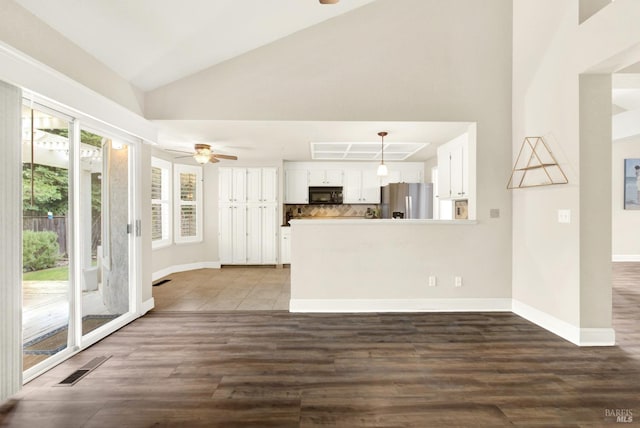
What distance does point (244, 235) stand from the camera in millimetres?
6547

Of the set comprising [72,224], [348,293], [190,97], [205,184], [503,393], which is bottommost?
[503,393]

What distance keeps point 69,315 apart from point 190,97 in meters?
2.51

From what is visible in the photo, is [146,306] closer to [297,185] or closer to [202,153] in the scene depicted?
[202,153]

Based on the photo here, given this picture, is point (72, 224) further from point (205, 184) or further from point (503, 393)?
point (205, 184)

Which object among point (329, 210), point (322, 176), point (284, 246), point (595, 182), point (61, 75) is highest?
point (61, 75)

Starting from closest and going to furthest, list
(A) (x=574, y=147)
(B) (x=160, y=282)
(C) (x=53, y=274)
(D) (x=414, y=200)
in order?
1. (C) (x=53, y=274)
2. (A) (x=574, y=147)
3. (B) (x=160, y=282)
4. (D) (x=414, y=200)

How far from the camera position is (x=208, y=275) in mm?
5805

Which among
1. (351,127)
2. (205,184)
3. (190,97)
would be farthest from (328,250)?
(205,184)

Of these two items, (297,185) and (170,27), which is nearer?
(170,27)

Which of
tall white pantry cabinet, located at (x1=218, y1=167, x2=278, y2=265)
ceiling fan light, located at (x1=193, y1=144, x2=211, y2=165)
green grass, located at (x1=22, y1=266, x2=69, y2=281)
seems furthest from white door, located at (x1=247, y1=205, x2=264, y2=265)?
green grass, located at (x1=22, y1=266, x2=69, y2=281)

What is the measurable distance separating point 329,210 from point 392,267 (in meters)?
3.62

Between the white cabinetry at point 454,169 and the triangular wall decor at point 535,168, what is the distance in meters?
0.56

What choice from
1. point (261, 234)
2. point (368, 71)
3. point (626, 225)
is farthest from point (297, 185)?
point (626, 225)

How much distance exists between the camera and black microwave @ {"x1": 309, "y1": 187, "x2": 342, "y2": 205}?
266 inches
